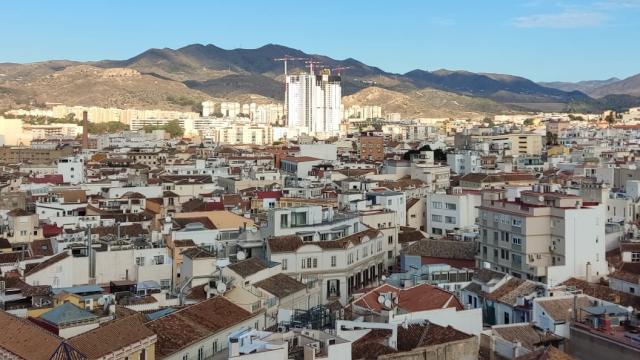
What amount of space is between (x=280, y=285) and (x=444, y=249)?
973 centimetres

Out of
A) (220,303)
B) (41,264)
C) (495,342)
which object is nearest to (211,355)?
(220,303)

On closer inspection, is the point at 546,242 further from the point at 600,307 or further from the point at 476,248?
the point at 600,307

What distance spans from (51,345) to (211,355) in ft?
15.6

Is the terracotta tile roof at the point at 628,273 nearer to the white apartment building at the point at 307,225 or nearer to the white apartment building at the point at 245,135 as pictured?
the white apartment building at the point at 307,225

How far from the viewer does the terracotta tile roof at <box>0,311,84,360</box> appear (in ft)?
50.9

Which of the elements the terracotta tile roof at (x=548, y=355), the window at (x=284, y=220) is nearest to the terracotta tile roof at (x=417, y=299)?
the terracotta tile roof at (x=548, y=355)

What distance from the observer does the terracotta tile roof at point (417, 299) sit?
21422 millimetres

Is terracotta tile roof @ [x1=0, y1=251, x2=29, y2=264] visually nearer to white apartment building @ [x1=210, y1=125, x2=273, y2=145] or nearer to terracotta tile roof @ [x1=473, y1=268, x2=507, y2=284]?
terracotta tile roof @ [x1=473, y1=268, x2=507, y2=284]

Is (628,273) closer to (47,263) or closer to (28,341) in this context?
(28,341)

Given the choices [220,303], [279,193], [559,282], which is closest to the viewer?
[220,303]

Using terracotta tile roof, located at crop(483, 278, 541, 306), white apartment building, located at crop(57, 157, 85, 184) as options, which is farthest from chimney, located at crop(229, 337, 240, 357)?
white apartment building, located at crop(57, 157, 85, 184)

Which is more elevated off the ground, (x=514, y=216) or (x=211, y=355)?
(x=514, y=216)

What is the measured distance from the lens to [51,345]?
15773 millimetres

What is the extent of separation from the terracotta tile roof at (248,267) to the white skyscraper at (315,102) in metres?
141
